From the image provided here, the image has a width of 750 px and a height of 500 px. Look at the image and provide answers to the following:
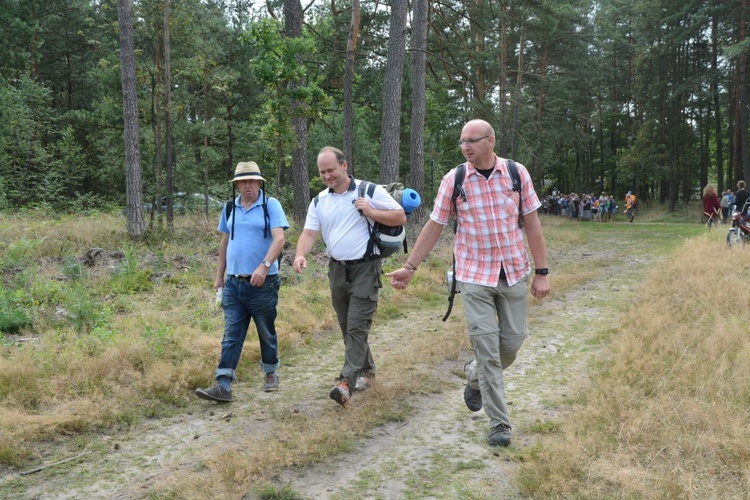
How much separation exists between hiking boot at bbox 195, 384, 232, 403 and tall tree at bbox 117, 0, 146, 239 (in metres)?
10.3

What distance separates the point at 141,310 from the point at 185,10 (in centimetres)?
1345

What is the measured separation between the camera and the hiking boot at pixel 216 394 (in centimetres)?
515

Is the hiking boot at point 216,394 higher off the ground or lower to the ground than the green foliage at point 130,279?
lower

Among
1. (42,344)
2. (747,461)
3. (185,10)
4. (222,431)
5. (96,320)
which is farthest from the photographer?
(185,10)

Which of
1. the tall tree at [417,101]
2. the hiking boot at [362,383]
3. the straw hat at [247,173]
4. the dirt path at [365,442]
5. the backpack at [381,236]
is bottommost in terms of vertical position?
the dirt path at [365,442]

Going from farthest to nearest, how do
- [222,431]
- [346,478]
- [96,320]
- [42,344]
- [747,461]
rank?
[96,320] → [42,344] → [222,431] → [346,478] → [747,461]

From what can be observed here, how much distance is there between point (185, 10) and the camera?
18.3m

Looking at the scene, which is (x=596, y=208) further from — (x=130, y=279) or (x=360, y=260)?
(x=360, y=260)

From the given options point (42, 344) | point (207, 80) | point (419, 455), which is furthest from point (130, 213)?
point (419, 455)

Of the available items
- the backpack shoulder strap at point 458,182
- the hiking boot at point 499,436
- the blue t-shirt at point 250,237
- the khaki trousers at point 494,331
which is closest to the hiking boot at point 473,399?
the khaki trousers at point 494,331

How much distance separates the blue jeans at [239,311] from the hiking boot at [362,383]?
97cm

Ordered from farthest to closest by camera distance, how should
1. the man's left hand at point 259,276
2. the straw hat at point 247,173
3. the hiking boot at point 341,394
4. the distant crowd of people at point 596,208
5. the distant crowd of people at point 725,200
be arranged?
the distant crowd of people at point 596,208
the distant crowd of people at point 725,200
the straw hat at point 247,173
the man's left hand at point 259,276
the hiking boot at point 341,394

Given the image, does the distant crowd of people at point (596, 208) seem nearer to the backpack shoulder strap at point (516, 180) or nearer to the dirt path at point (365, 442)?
the dirt path at point (365, 442)

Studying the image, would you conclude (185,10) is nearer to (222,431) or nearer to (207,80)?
(207,80)
